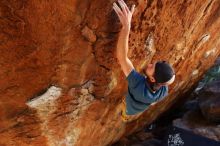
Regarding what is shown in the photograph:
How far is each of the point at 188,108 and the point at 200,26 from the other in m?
3.29

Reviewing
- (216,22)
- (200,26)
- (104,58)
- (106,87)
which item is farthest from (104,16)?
(216,22)

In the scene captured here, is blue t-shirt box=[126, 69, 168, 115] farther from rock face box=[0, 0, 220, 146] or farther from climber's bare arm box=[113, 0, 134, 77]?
rock face box=[0, 0, 220, 146]

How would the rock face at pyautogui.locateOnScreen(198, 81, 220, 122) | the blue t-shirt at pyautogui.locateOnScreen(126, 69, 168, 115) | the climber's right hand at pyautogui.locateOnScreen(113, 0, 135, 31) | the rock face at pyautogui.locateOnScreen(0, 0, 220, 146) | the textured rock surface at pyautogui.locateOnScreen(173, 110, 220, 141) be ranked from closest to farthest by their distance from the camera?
the rock face at pyautogui.locateOnScreen(0, 0, 220, 146) < the climber's right hand at pyautogui.locateOnScreen(113, 0, 135, 31) < the blue t-shirt at pyautogui.locateOnScreen(126, 69, 168, 115) < the textured rock surface at pyautogui.locateOnScreen(173, 110, 220, 141) < the rock face at pyautogui.locateOnScreen(198, 81, 220, 122)

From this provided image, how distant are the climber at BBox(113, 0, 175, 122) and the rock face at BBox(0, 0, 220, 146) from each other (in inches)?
4.0

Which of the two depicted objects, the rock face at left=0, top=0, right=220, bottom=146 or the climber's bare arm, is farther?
the climber's bare arm

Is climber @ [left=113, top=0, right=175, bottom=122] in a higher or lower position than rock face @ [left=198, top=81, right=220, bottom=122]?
lower

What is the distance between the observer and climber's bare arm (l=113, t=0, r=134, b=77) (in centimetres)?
296

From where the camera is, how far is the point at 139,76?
10.2 ft

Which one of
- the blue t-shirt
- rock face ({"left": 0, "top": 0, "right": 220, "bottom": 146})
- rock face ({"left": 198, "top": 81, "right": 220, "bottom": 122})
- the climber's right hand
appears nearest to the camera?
rock face ({"left": 0, "top": 0, "right": 220, "bottom": 146})

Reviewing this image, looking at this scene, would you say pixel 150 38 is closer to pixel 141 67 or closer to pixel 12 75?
pixel 141 67

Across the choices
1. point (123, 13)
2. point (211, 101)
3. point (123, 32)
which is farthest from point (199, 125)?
point (123, 13)

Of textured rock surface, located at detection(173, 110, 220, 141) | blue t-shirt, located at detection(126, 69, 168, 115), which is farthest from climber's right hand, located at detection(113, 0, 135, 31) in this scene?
textured rock surface, located at detection(173, 110, 220, 141)

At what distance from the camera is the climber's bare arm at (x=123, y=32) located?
296cm

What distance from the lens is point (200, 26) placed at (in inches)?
173
